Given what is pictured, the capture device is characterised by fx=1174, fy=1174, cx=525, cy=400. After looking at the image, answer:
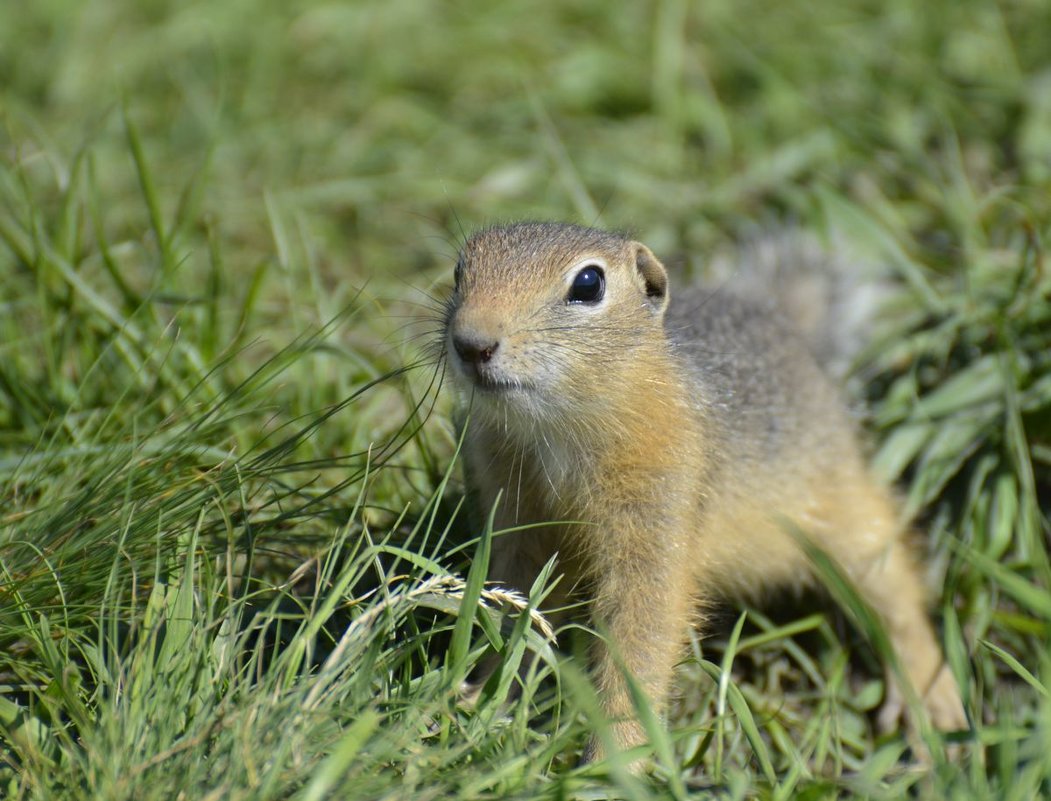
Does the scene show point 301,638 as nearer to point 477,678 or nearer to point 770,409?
point 477,678

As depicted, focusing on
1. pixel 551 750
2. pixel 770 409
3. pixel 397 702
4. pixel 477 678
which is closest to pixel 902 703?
pixel 770 409

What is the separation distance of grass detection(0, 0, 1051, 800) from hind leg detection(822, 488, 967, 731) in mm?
125

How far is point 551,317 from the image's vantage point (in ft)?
11.3

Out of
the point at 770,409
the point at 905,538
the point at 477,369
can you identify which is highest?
the point at 477,369

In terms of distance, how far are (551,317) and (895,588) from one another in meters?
2.08

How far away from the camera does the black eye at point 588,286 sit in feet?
11.7

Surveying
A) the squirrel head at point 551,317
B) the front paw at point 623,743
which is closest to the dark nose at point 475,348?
the squirrel head at point 551,317

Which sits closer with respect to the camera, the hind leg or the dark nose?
the dark nose

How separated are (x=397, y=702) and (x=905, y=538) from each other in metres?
2.52

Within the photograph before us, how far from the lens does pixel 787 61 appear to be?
6.78 metres

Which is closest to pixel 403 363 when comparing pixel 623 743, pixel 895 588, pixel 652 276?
pixel 652 276

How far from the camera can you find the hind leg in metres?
4.60

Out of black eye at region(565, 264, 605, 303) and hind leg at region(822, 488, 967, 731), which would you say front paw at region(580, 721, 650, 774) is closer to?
black eye at region(565, 264, 605, 303)

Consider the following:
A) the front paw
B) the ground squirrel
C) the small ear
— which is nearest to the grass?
the front paw
